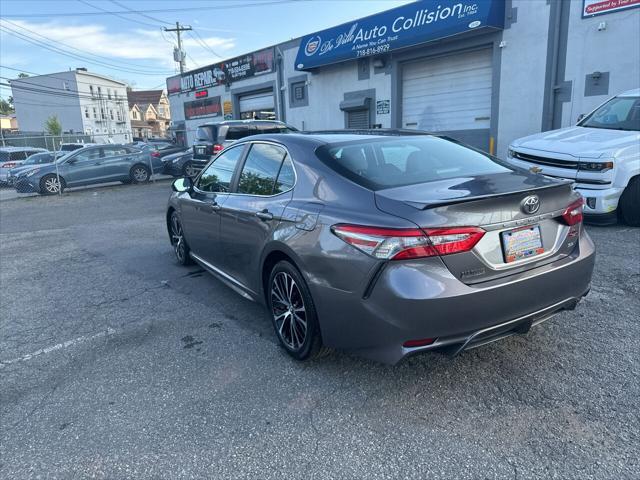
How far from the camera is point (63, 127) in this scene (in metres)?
59.5

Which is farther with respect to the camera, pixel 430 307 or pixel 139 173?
pixel 139 173

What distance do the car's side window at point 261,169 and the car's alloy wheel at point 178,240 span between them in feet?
6.07

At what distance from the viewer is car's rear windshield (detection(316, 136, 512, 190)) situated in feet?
9.98

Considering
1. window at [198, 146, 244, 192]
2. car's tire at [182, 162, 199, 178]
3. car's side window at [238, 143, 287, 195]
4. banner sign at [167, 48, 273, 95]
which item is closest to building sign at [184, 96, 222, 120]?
banner sign at [167, 48, 273, 95]

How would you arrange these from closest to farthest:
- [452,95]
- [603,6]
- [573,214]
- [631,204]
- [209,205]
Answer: [573,214] → [209,205] → [631,204] → [603,6] → [452,95]

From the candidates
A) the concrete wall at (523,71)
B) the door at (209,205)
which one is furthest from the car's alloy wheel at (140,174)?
the door at (209,205)

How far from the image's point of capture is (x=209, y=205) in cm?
450

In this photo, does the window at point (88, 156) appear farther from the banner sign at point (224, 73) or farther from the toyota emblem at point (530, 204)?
the toyota emblem at point (530, 204)

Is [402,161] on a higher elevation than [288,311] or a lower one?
higher

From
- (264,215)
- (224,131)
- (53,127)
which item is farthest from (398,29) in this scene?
(53,127)

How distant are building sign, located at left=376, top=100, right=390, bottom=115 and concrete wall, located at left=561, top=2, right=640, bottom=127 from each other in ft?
19.3

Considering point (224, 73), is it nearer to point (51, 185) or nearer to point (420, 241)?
point (51, 185)

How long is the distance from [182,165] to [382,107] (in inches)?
293

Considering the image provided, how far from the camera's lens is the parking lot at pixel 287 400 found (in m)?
2.36
